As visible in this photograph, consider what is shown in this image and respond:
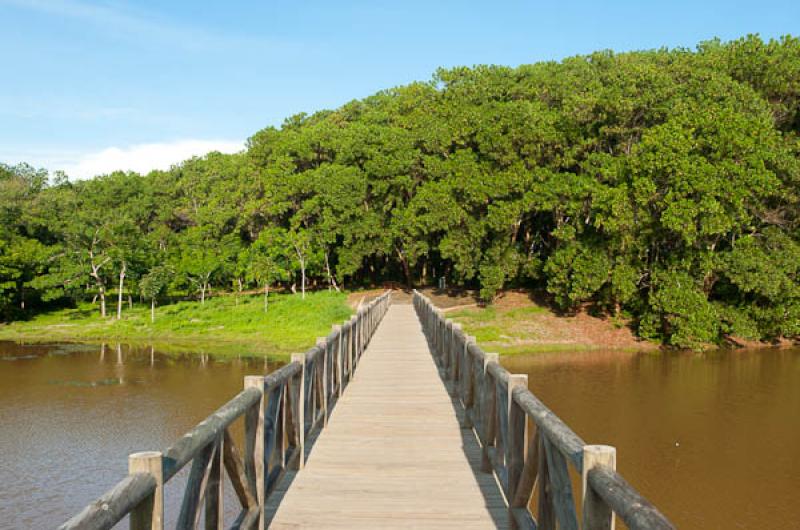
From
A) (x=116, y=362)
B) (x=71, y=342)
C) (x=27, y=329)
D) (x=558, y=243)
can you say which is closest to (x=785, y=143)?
(x=558, y=243)

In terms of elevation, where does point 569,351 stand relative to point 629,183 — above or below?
below

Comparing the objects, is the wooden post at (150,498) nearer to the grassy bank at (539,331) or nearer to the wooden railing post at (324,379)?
the wooden railing post at (324,379)

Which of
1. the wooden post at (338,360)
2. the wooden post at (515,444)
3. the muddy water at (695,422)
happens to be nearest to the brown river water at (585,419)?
the muddy water at (695,422)

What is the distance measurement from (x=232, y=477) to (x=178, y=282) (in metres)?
38.8

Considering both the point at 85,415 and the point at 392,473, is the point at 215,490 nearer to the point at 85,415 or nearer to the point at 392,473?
the point at 392,473

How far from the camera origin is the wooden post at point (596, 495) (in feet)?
8.98

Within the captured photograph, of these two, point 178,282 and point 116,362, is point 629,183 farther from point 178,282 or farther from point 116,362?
point 178,282

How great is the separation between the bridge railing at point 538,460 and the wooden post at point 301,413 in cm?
155

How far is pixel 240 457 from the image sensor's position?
3.80 m

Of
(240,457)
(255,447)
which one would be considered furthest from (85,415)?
(240,457)

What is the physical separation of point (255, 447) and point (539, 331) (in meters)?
25.4

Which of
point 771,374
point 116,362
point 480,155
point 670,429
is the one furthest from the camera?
point 480,155

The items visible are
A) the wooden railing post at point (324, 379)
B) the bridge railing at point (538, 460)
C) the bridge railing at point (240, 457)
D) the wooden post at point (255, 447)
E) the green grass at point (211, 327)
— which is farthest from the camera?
the green grass at point (211, 327)

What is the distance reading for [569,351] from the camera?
26.9 m
